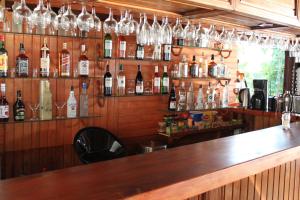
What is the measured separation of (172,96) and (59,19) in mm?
1853

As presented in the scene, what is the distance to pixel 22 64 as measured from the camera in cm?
250

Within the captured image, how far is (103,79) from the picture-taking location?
298 cm

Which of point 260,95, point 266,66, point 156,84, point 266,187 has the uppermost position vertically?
point 266,66

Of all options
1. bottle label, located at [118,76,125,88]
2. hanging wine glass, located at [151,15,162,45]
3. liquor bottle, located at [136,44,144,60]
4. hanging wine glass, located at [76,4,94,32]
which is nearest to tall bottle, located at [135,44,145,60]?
liquor bottle, located at [136,44,144,60]

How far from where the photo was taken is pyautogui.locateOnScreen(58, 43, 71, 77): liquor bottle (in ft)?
8.93

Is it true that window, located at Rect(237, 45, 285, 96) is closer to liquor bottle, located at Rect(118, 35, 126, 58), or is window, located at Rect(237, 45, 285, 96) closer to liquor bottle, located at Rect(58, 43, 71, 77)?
liquor bottle, located at Rect(118, 35, 126, 58)

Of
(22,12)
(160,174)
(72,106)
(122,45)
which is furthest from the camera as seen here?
(122,45)

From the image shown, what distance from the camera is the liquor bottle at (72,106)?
9.11 feet

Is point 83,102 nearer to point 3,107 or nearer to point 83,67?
point 83,67

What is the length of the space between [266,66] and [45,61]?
3.73 meters

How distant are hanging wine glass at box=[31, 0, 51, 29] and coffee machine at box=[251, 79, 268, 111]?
8.71ft

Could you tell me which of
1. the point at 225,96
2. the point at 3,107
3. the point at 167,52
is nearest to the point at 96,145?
the point at 3,107

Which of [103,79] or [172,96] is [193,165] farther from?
[172,96]

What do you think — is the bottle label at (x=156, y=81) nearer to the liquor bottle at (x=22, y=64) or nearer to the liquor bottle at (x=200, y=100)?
the liquor bottle at (x=200, y=100)
